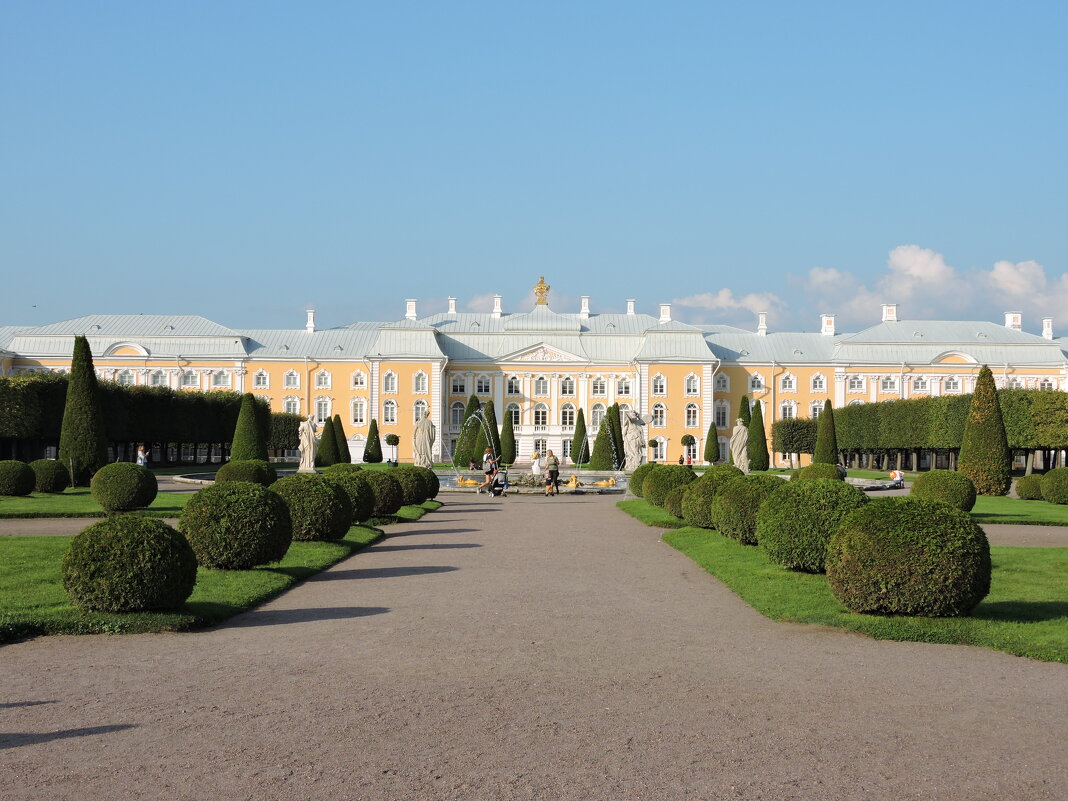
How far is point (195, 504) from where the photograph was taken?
1307cm

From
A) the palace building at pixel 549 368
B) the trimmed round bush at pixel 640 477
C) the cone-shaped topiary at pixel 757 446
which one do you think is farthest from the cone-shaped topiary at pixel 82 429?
the palace building at pixel 549 368

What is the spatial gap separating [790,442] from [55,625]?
65.0 m

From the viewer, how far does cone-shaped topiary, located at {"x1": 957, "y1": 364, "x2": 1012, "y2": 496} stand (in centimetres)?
2997

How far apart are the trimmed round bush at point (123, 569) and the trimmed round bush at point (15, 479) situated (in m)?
18.5

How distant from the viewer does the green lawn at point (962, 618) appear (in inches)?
370

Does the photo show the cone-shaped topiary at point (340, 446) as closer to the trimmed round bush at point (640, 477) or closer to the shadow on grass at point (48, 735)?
the trimmed round bush at point (640, 477)

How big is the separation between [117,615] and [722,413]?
71947 millimetres

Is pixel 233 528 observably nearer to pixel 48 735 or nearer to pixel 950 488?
pixel 48 735

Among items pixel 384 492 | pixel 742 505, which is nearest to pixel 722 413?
pixel 384 492

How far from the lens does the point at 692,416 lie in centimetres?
7788

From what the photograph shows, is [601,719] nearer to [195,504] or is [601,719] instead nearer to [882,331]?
[195,504]

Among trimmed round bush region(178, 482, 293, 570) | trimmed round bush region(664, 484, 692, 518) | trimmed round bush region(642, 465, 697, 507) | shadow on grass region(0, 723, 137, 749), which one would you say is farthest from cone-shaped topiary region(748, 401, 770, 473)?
shadow on grass region(0, 723, 137, 749)

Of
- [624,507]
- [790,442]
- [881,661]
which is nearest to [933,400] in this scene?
[790,442]

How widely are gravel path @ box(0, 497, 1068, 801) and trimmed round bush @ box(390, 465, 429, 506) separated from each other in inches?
574
